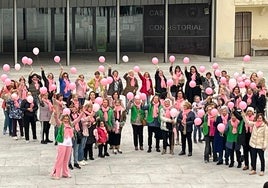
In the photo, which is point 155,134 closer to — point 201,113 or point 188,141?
point 188,141

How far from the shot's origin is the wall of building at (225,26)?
3647cm

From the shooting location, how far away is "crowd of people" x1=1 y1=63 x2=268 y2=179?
45.2 ft

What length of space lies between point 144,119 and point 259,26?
24141 mm

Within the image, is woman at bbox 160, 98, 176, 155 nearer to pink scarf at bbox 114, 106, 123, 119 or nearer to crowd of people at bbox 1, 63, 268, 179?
crowd of people at bbox 1, 63, 268, 179

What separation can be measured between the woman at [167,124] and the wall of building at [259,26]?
23.7 m

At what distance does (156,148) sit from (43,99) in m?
3.01

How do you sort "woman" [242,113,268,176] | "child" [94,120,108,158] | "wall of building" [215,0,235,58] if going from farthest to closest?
1. "wall of building" [215,0,235,58]
2. "child" [94,120,108,158]
3. "woman" [242,113,268,176]

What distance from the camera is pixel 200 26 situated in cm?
3797

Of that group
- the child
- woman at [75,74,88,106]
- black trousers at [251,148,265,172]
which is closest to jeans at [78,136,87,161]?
the child

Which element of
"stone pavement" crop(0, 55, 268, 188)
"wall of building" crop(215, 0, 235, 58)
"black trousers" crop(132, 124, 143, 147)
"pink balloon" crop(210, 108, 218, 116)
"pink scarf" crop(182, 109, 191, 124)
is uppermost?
"wall of building" crop(215, 0, 235, 58)

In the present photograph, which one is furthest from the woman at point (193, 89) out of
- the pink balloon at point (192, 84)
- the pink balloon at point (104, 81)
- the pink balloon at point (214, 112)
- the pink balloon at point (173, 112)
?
the pink balloon at point (214, 112)

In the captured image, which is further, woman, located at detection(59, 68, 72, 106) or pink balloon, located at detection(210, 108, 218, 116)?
woman, located at detection(59, 68, 72, 106)

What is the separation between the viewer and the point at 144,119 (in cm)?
1552

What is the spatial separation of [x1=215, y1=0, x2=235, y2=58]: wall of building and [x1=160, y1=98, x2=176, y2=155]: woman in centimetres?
2185
